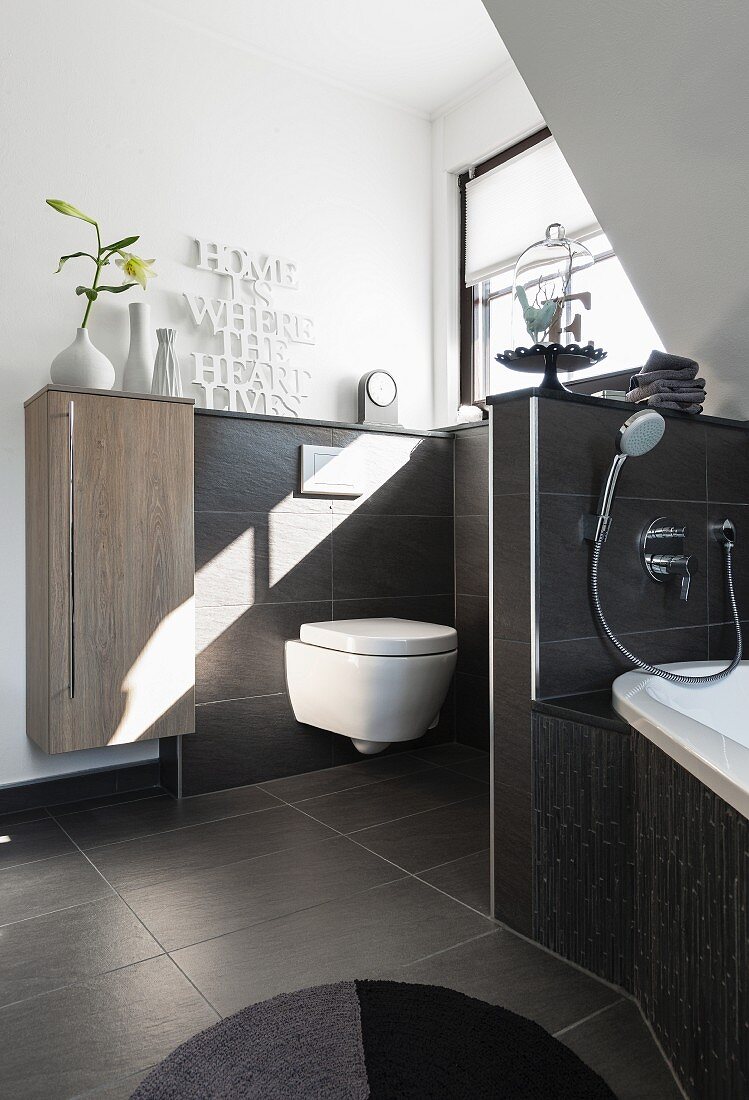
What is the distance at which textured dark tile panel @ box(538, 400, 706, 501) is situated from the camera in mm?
1602

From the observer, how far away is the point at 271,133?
3.01 m

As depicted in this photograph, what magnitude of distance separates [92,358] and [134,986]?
1.67m

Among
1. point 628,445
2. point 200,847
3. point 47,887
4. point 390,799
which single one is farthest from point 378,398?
point 47,887

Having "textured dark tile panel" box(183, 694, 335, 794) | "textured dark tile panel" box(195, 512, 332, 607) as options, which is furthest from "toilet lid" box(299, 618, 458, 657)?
"textured dark tile panel" box(183, 694, 335, 794)

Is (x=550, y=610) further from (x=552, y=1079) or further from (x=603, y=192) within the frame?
(x=603, y=192)

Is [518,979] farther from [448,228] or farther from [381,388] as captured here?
[448,228]

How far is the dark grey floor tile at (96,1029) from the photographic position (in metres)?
1.18

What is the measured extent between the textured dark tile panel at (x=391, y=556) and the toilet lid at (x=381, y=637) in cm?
22

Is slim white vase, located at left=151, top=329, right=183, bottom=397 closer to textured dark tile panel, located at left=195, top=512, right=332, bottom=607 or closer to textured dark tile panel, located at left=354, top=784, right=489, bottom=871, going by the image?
textured dark tile panel, located at left=195, top=512, right=332, bottom=607

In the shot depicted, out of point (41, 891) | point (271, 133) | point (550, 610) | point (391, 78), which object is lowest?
point (41, 891)

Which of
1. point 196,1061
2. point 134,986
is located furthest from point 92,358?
point 196,1061

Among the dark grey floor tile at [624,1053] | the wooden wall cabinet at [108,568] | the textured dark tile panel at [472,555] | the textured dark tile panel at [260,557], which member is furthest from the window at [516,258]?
the dark grey floor tile at [624,1053]

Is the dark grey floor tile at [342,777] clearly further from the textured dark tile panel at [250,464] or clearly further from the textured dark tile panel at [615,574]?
the textured dark tile panel at [615,574]

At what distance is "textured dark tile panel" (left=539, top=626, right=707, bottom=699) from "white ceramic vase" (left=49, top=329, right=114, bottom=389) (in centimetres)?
153
